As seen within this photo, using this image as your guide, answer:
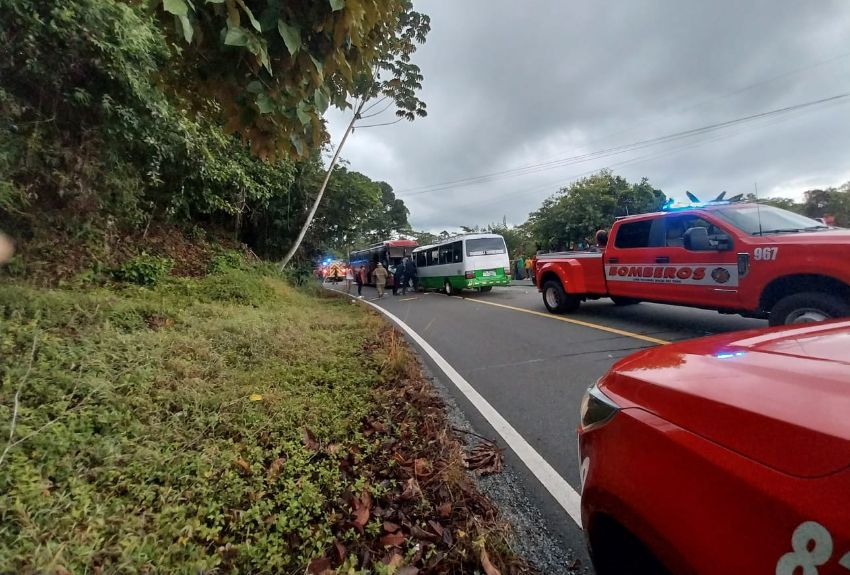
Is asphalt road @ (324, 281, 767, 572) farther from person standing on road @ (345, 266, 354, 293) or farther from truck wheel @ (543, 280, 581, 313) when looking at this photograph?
person standing on road @ (345, 266, 354, 293)

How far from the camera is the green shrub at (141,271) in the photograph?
267 inches

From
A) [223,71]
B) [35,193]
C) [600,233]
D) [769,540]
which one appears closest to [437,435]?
[769,540]

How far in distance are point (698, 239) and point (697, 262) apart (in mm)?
581

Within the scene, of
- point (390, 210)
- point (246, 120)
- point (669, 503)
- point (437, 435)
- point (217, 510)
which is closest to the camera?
point (669, 503)

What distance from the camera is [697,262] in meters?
5.57

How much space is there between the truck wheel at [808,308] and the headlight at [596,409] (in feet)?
14.1

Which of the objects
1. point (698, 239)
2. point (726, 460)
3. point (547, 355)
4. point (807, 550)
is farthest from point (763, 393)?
point (698, 239)

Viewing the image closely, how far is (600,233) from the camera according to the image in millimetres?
7926

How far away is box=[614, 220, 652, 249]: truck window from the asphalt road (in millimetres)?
1413

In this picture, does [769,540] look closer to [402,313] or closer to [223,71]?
[223,71]

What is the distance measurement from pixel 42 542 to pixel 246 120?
2551 millimetres

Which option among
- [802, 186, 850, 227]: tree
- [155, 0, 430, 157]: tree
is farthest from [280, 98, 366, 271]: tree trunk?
[802, 186, 850, 227]: tree

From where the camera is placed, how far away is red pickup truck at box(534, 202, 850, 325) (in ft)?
13.7

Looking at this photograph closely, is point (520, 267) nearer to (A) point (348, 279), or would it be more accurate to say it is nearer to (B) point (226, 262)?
(A) point (348, 279)
